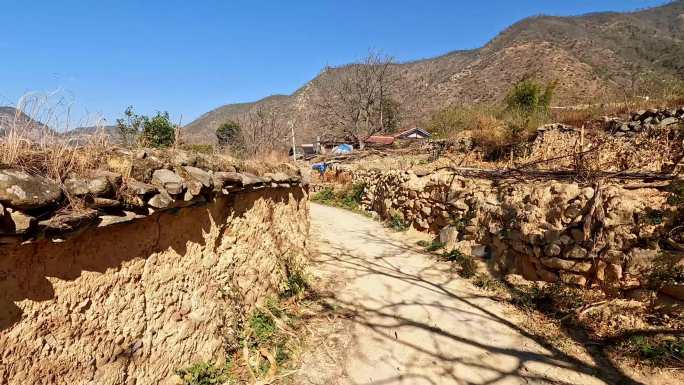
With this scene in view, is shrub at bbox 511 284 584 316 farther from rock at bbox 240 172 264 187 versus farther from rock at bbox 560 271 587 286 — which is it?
rock at bbox 240 172 264 187

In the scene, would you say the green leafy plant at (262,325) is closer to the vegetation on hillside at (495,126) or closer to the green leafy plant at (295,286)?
the green leafy plant at (295,286)

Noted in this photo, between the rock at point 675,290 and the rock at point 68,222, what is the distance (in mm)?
5283

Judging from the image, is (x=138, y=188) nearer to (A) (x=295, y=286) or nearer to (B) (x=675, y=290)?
(A) (x=295, y=286)

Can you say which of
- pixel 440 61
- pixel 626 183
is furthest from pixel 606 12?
pixel 626 183

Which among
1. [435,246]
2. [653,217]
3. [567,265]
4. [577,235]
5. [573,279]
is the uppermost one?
[653,217]

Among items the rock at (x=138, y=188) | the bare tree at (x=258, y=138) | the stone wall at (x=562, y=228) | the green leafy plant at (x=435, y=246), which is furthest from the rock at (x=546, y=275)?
the rock at (x=138, y=188)

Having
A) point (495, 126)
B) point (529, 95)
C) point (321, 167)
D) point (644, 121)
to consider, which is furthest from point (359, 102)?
point (644, 121)

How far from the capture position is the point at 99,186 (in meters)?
Result: 1.87

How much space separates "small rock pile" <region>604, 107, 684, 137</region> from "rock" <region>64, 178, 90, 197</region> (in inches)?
356

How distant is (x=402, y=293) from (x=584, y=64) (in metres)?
42.3

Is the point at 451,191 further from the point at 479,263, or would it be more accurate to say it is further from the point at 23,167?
the point at 23,167

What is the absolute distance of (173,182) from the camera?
96.0 inches

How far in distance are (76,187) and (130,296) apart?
86 centimetres

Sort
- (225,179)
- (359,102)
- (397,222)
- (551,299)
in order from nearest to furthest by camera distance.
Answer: (225,179), (551,299), (397,222), (359,102)
